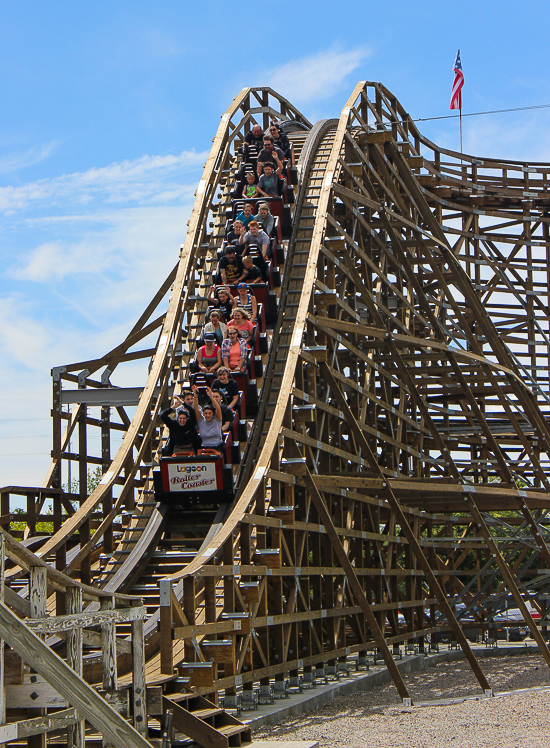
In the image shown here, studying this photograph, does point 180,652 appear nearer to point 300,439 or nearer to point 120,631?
point 120,631

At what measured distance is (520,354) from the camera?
20469 mm

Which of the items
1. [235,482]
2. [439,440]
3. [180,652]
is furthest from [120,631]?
[439,440]

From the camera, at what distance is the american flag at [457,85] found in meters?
22.8

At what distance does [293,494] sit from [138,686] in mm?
4706

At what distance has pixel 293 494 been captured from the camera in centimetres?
1157

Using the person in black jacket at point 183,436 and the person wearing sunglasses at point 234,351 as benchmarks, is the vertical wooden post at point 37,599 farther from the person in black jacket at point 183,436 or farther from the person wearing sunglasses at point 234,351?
the person wearing sunglasses at point 234,351

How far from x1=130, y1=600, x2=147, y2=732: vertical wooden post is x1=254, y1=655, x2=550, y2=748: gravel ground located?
1.97m

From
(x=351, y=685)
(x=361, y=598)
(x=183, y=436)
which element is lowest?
(x=351, y=685)

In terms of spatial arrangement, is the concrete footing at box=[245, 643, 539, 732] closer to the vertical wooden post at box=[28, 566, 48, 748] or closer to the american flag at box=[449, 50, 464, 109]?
the vertical wooden post at box=[28, 566, 48, 748]

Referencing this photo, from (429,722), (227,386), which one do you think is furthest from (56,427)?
(429,722)

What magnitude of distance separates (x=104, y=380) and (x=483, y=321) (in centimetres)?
621

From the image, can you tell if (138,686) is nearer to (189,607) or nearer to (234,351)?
(189,607)

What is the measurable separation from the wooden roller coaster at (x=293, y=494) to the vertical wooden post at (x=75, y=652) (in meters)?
0.02

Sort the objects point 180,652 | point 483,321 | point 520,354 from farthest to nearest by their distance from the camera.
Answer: point 520,354 → point 483,321 → point 180,652
